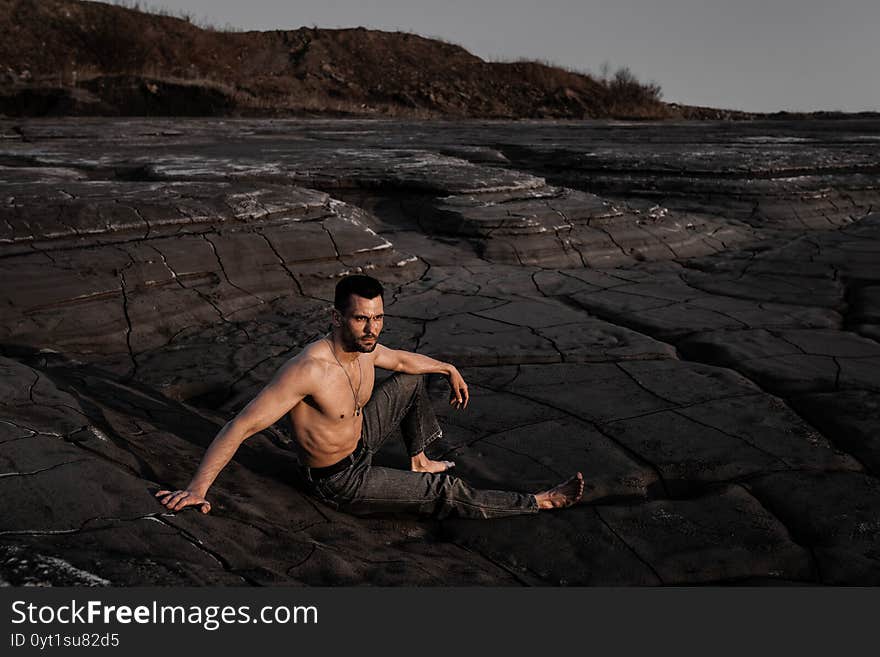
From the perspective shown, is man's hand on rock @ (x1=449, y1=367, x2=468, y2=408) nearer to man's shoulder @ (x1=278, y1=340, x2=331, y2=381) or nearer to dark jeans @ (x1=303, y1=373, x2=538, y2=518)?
dark jeans @ (x1=303, y1=373, x2=538, y2=518)

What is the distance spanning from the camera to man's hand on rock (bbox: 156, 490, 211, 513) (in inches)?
71.1

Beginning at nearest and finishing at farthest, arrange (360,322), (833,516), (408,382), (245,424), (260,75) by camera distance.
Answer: (245,424) < (360,322) < (833,516) < (408,382) < (260,75)

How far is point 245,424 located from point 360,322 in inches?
15.4

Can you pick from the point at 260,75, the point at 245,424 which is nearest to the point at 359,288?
the point at 245,424

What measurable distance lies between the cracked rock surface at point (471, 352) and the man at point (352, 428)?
0.08 metres

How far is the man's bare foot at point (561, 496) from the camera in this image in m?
2.30

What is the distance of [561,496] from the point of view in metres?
2.31

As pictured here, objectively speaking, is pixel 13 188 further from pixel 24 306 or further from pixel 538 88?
pixel 538 88

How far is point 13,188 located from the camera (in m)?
4.82

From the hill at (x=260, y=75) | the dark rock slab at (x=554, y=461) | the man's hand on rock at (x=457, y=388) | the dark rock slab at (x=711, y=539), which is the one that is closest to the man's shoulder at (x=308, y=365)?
the man's hand on rock at (x=457, y=388)

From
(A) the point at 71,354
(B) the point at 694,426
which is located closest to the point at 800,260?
(B) the point at 694,426

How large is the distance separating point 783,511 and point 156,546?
1.69 meters

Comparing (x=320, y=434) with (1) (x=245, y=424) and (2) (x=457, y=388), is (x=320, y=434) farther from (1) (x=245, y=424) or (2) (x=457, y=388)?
(2) (x=457, y=388)

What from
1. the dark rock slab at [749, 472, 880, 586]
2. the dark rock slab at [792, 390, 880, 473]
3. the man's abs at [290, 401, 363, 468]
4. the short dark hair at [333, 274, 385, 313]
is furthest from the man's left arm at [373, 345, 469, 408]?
the dark rock slab at [792, 390, 880, 473]
